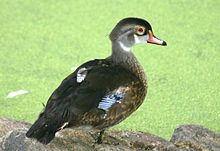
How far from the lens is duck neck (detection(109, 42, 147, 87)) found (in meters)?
1.84

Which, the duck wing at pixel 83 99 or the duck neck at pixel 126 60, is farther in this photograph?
the duck neck at pixel 126 60

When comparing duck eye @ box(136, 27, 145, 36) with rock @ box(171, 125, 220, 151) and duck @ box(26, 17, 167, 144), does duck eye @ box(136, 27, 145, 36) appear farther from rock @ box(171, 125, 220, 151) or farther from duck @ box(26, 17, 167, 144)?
rock @ box(171, 125, 220, 151)

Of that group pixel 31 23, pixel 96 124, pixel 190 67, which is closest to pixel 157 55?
pixel 190 67

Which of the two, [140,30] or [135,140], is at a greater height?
[140,30]

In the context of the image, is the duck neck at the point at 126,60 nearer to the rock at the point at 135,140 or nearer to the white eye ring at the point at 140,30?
the white eye ring at the point at 140,30

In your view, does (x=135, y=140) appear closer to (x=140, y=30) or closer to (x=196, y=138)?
(x=196, y=138)

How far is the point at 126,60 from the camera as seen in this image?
1.87 meters

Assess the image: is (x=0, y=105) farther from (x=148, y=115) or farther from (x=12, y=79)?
(x=148, y=115)

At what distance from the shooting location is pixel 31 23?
114 inches

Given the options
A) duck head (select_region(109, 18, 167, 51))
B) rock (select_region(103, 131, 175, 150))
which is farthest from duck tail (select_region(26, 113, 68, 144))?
duck head (select_region(109, 18, 167, 51))

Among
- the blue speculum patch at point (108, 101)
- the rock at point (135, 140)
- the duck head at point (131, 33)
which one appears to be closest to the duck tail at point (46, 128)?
the blue speculum patch at point (108, 101)

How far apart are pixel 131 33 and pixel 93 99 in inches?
12.9

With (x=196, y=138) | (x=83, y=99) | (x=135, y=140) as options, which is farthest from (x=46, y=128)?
(x=196, y=138)

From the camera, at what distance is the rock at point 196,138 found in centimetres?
190
